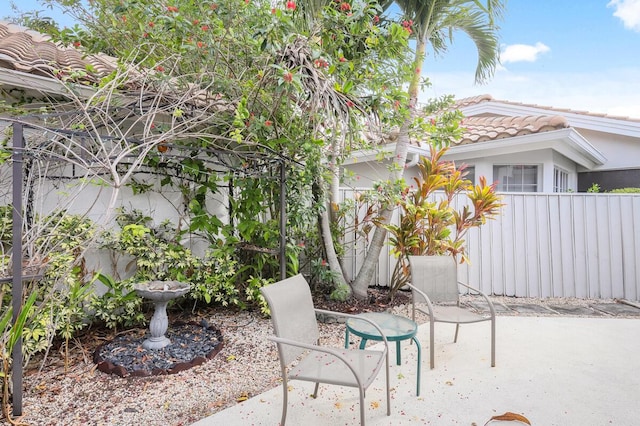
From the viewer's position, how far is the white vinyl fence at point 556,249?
19.7 feet

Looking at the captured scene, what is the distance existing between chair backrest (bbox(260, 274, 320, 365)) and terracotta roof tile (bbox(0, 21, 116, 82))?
297 centimetres

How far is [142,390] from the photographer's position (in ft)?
9.96

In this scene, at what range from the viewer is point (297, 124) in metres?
4.58

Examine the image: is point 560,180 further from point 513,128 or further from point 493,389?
point 493,389

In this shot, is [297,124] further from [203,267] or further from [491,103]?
[491,103]

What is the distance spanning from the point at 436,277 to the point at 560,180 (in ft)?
21.6

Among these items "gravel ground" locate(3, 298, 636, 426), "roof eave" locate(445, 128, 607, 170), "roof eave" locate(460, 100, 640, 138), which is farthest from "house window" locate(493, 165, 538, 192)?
"gravel ground" locate(3, 298, 636, 426)

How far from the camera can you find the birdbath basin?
3.64m

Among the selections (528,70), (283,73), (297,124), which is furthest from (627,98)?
(283,73)

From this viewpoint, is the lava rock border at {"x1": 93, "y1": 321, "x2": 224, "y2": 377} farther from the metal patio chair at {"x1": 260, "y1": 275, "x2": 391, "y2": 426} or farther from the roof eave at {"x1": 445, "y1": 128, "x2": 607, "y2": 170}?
the roof eave at {"x1": 445, "y1": 128, "x2": 607, "y2": 170}

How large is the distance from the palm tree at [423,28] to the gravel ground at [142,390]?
84.5 inches

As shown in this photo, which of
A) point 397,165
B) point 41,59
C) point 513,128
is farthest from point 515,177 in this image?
point 41,59

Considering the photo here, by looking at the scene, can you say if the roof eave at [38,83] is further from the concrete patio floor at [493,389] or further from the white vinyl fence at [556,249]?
the white vinyl fence at [556,249]

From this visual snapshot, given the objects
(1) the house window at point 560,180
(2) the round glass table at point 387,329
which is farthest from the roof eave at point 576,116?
(2) the round glass table at point 387,329
